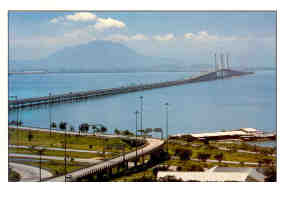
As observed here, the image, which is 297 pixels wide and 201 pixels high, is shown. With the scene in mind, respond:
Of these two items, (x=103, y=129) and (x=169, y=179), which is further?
(x=103, y=129)

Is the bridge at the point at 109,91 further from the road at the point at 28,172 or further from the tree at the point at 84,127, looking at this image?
the road at the point at 28,172

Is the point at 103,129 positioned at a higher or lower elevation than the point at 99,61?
lower

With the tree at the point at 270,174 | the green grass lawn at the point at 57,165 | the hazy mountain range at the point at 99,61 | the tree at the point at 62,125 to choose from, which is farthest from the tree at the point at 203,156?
the tree at the point at 62,125

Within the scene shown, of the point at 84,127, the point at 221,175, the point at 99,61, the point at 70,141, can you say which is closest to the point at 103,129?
the point at 84,127

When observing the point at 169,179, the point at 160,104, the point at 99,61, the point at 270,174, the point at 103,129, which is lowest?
the point at 169,179

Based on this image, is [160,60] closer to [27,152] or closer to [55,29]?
[55,29]

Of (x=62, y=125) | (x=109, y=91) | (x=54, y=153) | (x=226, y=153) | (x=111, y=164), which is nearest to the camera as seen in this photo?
(x=111, y=164)

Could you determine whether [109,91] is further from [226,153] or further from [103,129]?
[226,153]

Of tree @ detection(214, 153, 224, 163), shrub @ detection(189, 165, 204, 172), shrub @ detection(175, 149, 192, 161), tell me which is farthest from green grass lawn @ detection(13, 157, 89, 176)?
tree @ detection(214, 153, 224, 163)
